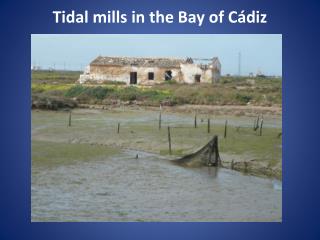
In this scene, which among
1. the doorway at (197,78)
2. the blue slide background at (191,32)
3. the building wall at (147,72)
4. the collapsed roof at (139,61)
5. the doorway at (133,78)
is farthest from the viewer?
the doorway at (133,78)

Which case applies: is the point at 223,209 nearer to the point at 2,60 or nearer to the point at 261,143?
the point at 261,143

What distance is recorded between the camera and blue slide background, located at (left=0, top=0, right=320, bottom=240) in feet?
23.4

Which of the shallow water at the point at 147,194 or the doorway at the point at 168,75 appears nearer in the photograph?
the shallow water at the point at 147,194

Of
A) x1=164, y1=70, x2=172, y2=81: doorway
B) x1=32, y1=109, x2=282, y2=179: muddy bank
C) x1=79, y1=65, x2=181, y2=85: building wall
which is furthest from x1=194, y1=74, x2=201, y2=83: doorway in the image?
x1=32, y1=109, x2=282, y2=179: muddy bank

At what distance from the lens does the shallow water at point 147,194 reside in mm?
7504

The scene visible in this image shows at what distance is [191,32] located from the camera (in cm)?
714

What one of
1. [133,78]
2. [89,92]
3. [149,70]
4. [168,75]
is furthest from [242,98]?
[89,92]

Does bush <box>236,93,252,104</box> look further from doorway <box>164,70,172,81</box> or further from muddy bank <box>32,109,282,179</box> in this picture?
doorway <box>164,70,172,81</box>

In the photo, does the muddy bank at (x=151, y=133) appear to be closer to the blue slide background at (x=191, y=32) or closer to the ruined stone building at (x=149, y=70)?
the ruined stone building at (x=149, y=70)

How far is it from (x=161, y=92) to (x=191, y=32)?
Result: 1780 mm

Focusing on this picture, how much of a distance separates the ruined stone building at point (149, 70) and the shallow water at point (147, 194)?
4.02 ft

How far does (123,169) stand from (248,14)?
2825 millimetres

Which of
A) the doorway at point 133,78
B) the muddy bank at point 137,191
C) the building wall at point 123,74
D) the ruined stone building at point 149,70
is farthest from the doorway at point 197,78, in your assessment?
the muddy bank at point 137,191

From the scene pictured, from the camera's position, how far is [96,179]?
8133mm
